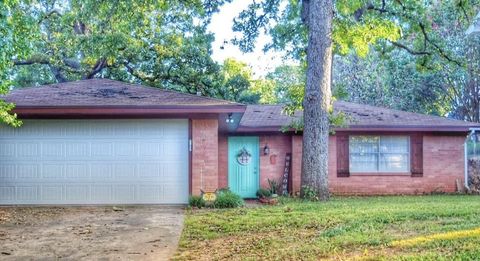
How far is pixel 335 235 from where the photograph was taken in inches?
268

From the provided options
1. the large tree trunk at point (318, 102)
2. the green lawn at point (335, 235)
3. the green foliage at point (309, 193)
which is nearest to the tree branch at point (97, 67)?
the large tree trunk at point (318, 102)

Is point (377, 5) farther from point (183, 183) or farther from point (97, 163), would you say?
point (97, 163)

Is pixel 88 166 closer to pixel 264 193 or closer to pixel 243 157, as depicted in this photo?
pixel 243 157

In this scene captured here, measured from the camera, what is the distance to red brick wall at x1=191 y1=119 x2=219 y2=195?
11891 millimetres

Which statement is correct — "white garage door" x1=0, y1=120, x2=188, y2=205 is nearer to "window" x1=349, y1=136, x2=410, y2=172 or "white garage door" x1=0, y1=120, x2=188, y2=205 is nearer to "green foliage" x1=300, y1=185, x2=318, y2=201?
"green foliage" x1=300, y1=185, x2=318, y2=201

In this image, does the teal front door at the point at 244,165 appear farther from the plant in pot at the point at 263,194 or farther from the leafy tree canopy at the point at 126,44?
the leafy tree canopy at the point at 126,44

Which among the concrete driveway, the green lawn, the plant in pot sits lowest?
the plant in pot

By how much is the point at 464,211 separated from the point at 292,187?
265 inches

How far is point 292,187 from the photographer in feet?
48.8

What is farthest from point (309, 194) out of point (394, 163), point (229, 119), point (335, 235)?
point (335, 235)

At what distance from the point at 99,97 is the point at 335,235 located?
7.75 meters

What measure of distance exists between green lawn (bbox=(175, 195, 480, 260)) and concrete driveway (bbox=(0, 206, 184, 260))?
0.45 metres

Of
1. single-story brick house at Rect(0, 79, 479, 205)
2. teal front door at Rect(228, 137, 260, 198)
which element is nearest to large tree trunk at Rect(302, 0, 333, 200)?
single-story brick house at Rect(0, 79, 479, 205)

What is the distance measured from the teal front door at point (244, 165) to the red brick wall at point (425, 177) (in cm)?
129
